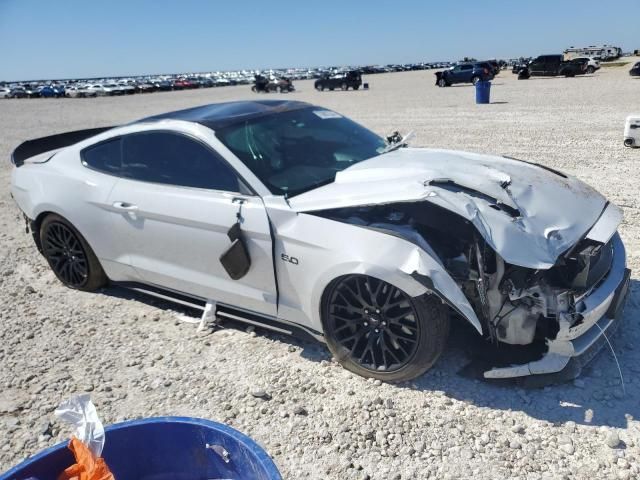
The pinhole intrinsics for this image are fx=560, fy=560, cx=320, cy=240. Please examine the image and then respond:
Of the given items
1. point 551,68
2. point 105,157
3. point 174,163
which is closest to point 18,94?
point 551,68

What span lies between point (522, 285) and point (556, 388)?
0.69m

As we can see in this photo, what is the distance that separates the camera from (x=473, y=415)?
2.98 meters

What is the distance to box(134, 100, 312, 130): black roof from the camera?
3967 millimetres

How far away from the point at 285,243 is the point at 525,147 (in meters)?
8.47

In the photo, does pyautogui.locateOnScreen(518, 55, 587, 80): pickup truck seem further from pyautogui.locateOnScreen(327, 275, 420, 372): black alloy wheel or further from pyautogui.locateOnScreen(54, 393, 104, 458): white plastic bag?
pyautogui.locateOnScreen(54, 393, 104, 458): white plastic bag

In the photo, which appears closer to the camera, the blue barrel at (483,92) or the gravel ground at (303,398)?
the gravel ground at (303,398)

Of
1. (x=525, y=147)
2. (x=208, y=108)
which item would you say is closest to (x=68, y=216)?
(x=208, y=108)

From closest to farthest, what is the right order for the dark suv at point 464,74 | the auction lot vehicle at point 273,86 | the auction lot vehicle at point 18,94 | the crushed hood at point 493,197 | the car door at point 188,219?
the crushed hood at point 493,197, the car door at point 188,219, the dark suv at point 464,74, the auction lot vehicle at point 273,86, the auction lot vehicle at point 18,94

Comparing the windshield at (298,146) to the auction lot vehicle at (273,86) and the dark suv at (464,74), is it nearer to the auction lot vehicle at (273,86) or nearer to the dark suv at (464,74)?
the dark suv at (464,74)

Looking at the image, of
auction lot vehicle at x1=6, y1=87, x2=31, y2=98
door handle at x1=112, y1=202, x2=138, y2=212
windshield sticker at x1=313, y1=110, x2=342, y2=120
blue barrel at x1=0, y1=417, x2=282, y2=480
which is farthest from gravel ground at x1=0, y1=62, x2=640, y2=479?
auction lot vehicle at x1=6, y1=87, x2=31, y2=98

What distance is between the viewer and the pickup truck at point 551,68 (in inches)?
1463

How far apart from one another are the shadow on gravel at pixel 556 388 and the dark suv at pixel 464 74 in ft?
113

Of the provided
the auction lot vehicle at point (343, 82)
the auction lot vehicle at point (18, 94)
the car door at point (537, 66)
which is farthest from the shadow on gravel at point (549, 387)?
the auction lot vehicle at point (18, 94)

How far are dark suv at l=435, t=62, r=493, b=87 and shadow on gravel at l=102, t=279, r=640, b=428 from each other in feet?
113
